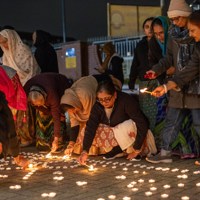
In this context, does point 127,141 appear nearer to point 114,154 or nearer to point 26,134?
point 114,154

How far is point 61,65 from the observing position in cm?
1155

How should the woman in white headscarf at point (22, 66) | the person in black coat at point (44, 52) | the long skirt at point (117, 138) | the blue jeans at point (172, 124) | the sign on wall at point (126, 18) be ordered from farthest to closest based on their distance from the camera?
the sign on wall at point (126, 18) → the person in black coat at point (44, 52) → the woman in white headscarf at point (22, 66) → the long skirt at point (117, 138) → the blue jeans at point (172, 124)

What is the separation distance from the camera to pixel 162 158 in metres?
5.34

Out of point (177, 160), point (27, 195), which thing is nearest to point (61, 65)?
point (177, 160)

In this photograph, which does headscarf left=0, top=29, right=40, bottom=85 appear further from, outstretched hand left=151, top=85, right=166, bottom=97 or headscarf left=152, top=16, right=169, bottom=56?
outstretched hand left=151, top=85, right=166, bottom=97

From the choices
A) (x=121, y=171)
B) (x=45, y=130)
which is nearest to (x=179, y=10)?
(x=121, y=171)

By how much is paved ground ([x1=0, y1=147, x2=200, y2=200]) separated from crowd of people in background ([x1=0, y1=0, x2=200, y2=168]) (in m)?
0.22

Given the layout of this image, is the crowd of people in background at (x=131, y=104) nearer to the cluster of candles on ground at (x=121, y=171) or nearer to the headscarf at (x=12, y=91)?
the headscarf at (x=12, y=91)

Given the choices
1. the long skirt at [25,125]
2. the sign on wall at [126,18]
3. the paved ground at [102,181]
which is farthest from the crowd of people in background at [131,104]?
the sign on wall at [126,18]

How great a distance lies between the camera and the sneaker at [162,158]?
5305 mm

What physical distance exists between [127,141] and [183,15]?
5.40 feet

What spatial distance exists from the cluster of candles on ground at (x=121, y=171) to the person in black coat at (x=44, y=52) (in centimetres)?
170

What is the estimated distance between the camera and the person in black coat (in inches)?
288

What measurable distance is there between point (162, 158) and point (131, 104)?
29.1 inches
